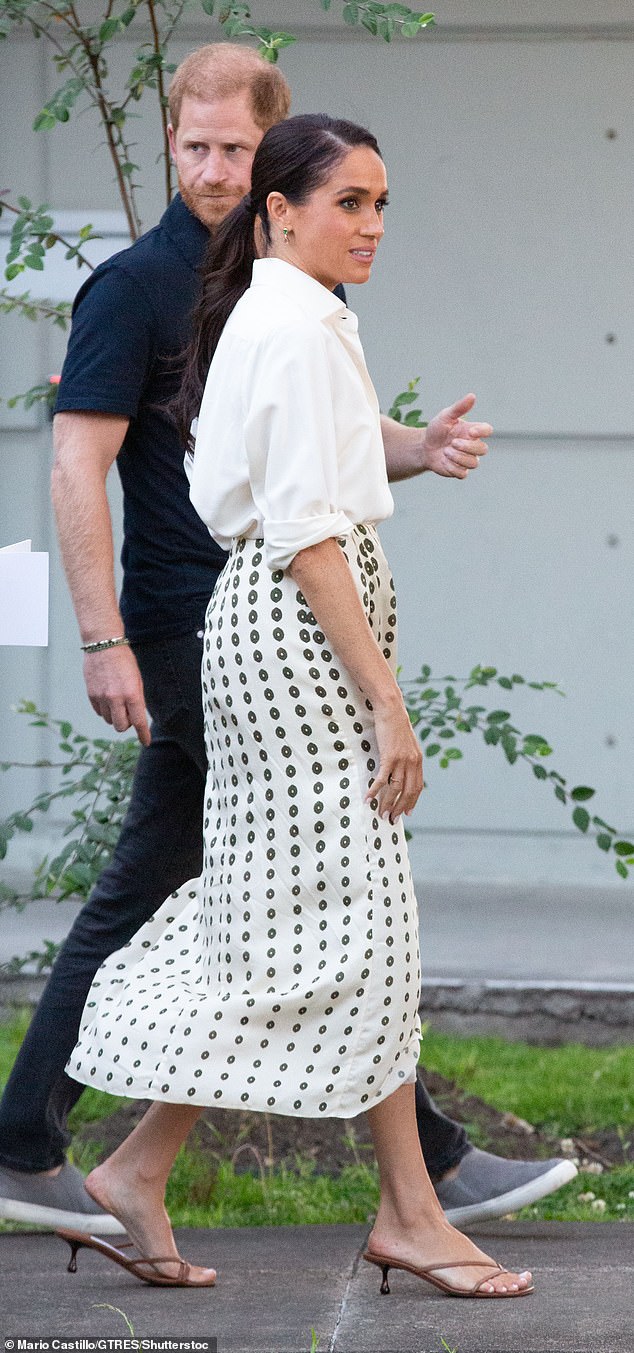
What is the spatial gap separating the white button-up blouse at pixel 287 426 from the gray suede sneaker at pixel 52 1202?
121cm

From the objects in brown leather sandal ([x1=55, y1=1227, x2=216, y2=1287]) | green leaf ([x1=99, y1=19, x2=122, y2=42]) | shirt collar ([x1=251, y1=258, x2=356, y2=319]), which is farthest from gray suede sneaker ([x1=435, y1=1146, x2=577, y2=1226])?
green leaf ([x1=99, y1=19, x2=122, y2=42])

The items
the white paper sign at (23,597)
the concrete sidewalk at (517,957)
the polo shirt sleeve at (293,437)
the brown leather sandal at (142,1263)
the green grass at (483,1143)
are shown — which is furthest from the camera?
the concrete sidewalk at (517,957)

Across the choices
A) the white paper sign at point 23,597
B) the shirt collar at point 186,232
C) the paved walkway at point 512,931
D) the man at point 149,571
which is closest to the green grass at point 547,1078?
the paved walkway at point 512,931

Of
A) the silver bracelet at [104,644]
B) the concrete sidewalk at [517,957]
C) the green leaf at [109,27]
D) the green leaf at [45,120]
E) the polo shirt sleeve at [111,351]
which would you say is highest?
the green leaf at [109,27]

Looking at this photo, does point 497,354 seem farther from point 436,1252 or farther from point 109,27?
point 436,1252

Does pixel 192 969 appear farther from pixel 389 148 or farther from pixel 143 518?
pixel 389 148

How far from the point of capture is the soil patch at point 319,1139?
3758mm

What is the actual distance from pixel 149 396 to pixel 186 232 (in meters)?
0.31

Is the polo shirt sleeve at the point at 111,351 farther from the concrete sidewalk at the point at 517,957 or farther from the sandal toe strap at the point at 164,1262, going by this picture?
the concrete sidewalk at the point at 517,957

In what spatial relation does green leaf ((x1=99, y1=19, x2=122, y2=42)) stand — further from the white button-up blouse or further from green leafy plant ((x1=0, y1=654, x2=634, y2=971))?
green leafy plant ((x1=0, y1=654, x2=634, y2=971))

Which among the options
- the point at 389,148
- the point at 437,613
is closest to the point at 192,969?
the point at 437,613

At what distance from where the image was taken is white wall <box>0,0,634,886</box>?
5.34 metres

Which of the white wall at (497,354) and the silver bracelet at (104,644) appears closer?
the silver bracelet at (104,644)

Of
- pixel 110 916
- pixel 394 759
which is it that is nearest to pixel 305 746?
pixel 394 759
